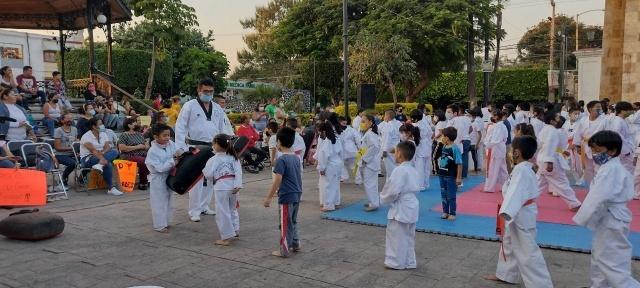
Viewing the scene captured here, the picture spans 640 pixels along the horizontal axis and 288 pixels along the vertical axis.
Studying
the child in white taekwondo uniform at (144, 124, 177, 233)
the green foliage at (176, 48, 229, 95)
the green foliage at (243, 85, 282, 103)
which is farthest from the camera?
the green foliage at (176, 48, 229, 95)

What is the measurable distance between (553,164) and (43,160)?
8.78 metres

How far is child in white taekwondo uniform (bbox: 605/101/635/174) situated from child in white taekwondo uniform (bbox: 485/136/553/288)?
514 centimetres

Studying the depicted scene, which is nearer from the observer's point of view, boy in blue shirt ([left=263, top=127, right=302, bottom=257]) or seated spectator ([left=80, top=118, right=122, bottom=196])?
boy in blue shirt ([left=263, top=127, right=302, bottom=257])

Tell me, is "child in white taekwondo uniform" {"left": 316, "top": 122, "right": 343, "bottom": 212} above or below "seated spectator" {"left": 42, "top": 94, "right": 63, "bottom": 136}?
below

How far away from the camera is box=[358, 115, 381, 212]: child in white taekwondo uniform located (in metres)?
8.68

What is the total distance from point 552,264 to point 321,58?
2992cm

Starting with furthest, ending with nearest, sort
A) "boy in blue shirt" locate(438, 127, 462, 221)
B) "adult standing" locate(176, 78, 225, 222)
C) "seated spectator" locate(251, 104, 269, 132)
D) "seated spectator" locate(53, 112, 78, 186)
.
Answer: "seated spectator" locate(251, 104, 269, 132)
"seated spectator" locate(53, 112, 78, 186)
"boy in blue shirt" locate(438, 127, 462, 221)
"adult standing" locate(176, 78, 225, 222)

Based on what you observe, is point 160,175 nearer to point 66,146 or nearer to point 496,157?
point 66,146

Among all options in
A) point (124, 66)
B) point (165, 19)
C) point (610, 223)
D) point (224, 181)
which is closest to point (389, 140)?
point (224, 181)

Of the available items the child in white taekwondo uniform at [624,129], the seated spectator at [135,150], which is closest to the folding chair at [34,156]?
the seated spectator at [135,150]

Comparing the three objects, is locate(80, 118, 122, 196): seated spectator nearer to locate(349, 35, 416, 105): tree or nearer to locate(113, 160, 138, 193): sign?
locate(113, 160, 138, 193): sign

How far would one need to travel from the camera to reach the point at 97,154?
32.3 ft

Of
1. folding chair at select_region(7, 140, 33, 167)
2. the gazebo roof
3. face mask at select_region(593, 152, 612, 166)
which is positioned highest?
the gazebo roof

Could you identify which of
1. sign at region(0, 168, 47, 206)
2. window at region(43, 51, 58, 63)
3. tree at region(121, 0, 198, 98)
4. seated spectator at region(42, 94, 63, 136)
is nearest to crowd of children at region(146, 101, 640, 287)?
sign at region(0, 168, 47, 206)
